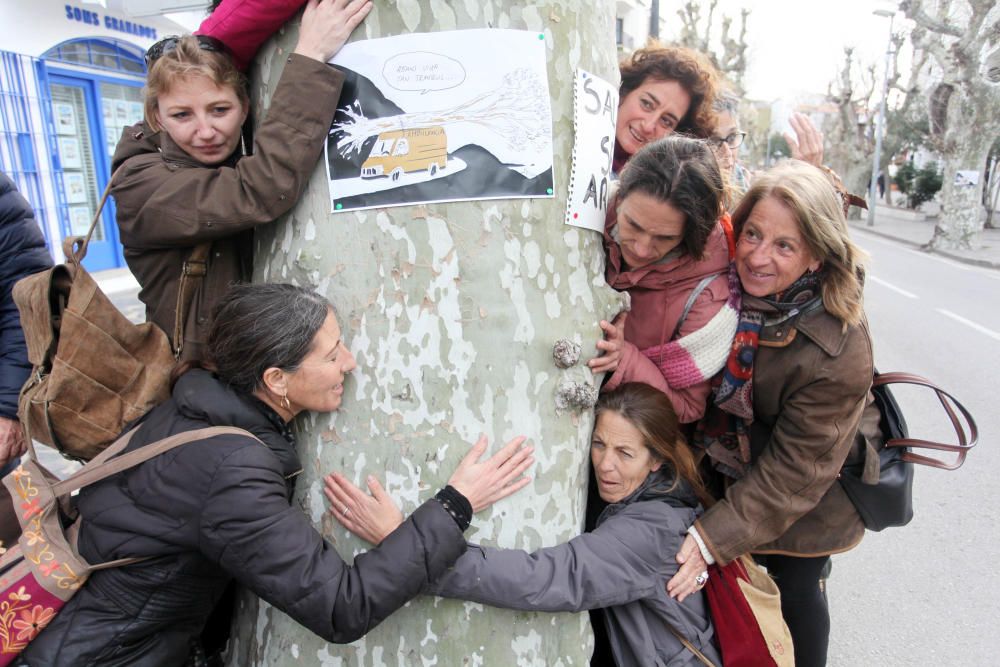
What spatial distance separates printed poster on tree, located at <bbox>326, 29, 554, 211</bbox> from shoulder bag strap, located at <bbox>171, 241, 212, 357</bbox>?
1.54ft

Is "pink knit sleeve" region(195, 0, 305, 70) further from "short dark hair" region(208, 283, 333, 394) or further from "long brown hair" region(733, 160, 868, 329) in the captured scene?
"long brown hair" region(733, 160, 868, 329)

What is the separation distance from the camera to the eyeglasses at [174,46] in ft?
5.06

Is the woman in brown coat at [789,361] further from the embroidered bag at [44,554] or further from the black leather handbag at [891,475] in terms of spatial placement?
the embroidered bag at [44,554]

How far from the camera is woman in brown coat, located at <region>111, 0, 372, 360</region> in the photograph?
4.67 feet

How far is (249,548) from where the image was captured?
1342 millimetres

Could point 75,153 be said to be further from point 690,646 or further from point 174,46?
point 690,646

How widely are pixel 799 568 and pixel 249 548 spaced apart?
180 centimetres

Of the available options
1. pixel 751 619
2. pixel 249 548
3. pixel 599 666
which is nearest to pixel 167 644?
pixel 249 548

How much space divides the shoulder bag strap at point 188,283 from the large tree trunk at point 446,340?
0.30 metres

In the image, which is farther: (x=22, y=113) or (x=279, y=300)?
(x=22, y=113)

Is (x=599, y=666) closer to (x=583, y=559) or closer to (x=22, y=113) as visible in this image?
(x=583, y=559)

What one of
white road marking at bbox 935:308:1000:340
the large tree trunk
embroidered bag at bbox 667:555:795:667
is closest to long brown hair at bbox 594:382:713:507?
embroidered bag at bbox 667:555:795:667

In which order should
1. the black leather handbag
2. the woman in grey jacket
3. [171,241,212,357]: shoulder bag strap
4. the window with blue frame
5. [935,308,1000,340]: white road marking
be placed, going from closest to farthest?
the woman in grey jacket → [171,241,212,357]: shoulder bag strap → the black leather handbag → [935,308,1000,340]: white road marking → the window with blue frame

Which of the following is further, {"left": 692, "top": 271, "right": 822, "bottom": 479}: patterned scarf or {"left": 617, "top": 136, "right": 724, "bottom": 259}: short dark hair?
{"left": 692, "top": 271, "right": 822, "bottom": 479}: patterned scarf
